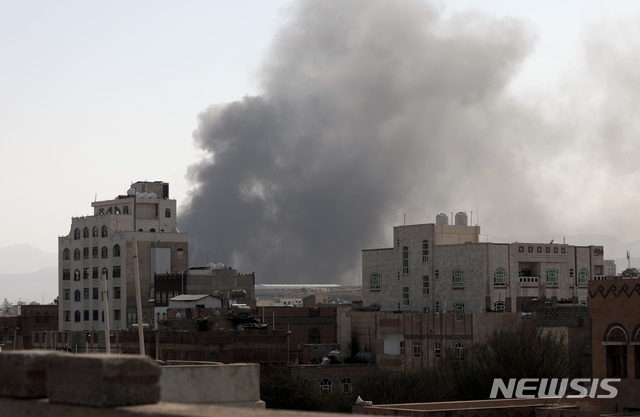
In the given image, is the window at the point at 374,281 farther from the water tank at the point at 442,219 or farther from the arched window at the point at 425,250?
the water tank at the point at 442,219

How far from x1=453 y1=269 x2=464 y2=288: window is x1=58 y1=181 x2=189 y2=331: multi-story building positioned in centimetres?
4636

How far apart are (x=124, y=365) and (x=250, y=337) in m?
67.4

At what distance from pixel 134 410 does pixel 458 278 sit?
8154 centimetres

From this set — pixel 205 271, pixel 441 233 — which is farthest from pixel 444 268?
pixel 205 271

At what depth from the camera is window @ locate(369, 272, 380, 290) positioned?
9357cm

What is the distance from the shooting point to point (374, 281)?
9406cm

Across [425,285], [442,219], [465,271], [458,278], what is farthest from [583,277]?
[425,285]

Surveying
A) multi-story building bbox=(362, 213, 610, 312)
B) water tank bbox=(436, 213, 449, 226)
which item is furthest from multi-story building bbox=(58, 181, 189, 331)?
water tank bbox=(436, 213, 449, 226)

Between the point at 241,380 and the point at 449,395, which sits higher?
the point at 241,380

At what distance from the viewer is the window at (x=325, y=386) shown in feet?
240

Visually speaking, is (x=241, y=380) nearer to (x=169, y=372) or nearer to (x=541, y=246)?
(x=169, y=372)

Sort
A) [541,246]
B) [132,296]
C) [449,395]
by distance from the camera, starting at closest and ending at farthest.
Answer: [449,395], [541,246], [132,296]

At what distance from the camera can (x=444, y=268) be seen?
87875 mm

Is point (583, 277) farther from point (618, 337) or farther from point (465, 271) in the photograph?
point (618, 337)
